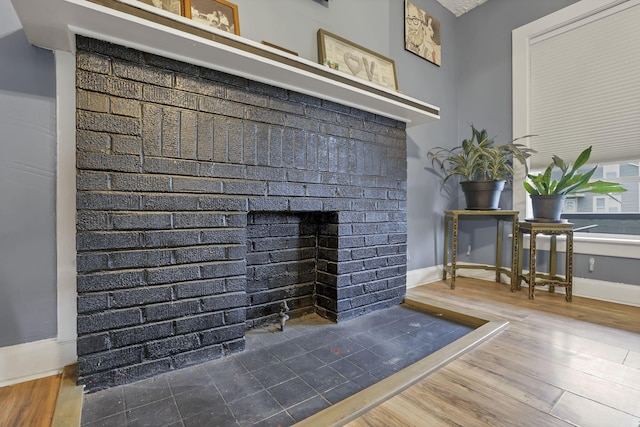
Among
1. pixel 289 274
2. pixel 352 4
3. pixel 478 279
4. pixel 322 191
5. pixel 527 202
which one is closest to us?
pixel 322 191

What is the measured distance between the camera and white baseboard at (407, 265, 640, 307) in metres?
2.15

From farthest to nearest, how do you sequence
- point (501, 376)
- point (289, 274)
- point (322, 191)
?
point (289, 274)
point (322, 191)
point (501, 376)

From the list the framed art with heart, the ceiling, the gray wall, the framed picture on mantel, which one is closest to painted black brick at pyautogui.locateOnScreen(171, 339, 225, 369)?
the gray wall

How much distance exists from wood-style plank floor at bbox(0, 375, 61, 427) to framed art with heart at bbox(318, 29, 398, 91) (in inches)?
81.7

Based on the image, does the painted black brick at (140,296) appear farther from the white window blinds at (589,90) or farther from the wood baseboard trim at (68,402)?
the white window blinds at (589,90)

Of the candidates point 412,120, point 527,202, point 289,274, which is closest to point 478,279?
point 527,202

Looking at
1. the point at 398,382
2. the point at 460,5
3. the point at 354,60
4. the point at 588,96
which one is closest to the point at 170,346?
the point at 398,382

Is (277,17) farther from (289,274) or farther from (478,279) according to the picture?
(478,279)

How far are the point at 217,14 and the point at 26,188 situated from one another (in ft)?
3.89

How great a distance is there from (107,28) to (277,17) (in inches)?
39.5

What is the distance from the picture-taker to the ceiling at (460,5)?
2.87 metres

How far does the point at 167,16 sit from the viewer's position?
1.11m

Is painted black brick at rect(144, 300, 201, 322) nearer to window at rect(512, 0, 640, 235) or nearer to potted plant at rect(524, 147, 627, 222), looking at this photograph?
potted plant at rect(524, 147, 627, 222)

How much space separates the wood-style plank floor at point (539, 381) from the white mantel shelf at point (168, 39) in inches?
59.0
